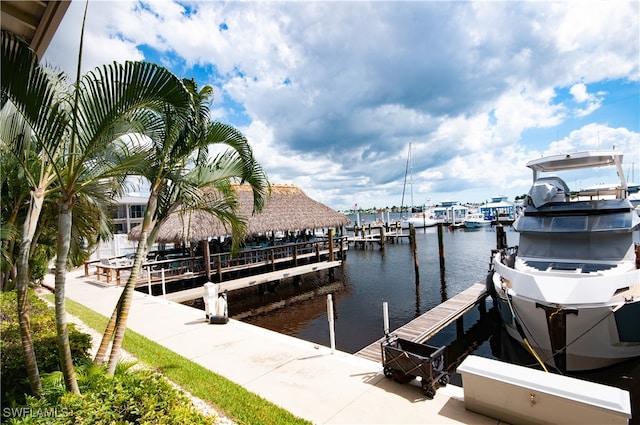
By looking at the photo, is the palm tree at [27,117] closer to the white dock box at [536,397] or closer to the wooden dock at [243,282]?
the white dock box at [536,397]

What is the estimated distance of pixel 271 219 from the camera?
20.6m

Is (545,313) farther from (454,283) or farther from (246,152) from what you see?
(454,283)

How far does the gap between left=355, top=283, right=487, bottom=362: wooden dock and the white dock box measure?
2.84 m

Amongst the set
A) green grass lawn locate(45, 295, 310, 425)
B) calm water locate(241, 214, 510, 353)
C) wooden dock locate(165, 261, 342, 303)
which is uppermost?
green grass lawn locate(45, 295, 310, 425)

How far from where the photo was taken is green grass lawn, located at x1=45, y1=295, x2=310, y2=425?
493 cm

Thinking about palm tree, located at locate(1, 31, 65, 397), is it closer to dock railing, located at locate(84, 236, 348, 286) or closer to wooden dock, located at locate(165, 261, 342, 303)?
dock railing, located at locate(84, 236, 348, 286)

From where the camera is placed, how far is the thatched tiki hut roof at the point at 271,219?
16.9m

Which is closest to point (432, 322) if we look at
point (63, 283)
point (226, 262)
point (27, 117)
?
point (63, 283)

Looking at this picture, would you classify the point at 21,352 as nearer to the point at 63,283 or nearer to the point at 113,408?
the point at 63,283

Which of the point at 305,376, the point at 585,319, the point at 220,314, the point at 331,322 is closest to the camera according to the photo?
the point at 305,376

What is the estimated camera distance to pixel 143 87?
3795 mm

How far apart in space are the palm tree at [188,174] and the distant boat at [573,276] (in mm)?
7233

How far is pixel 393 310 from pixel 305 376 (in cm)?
954

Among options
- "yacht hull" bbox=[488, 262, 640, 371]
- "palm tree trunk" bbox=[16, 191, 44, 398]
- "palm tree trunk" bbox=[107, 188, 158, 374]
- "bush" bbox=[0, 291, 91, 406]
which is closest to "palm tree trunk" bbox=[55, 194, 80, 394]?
"palm tree trunk" bbox=[16, 191, 44, 398]
